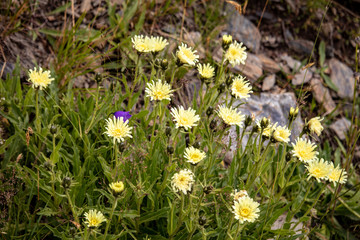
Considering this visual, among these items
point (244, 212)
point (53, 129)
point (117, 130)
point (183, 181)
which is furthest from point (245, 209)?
point (53, 129)

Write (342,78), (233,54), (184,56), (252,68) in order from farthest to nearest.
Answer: (342,78) → (252,68) → (233,54) → (184,56)

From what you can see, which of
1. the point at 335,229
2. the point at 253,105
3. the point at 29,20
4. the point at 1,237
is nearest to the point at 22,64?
the point at 29,20

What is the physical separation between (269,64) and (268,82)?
0.36 metres

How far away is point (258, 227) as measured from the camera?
Result: 278 cm

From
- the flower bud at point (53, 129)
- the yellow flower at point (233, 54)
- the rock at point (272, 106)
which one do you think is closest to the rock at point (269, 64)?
the rock at point (272, 106)

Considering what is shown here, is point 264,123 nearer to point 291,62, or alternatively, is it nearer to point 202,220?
point 202,220

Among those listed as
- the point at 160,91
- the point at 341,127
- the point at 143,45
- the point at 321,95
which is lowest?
the point at 341,127

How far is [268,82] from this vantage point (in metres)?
4.79

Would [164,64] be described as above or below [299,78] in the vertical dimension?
above

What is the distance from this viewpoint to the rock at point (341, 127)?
4.57m

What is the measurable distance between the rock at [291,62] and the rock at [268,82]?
0.39 metres

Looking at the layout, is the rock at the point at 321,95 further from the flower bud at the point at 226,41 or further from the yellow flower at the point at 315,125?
the yellow flower at the point at 315,125

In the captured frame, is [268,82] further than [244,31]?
No

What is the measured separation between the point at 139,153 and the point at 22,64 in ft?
6.19
